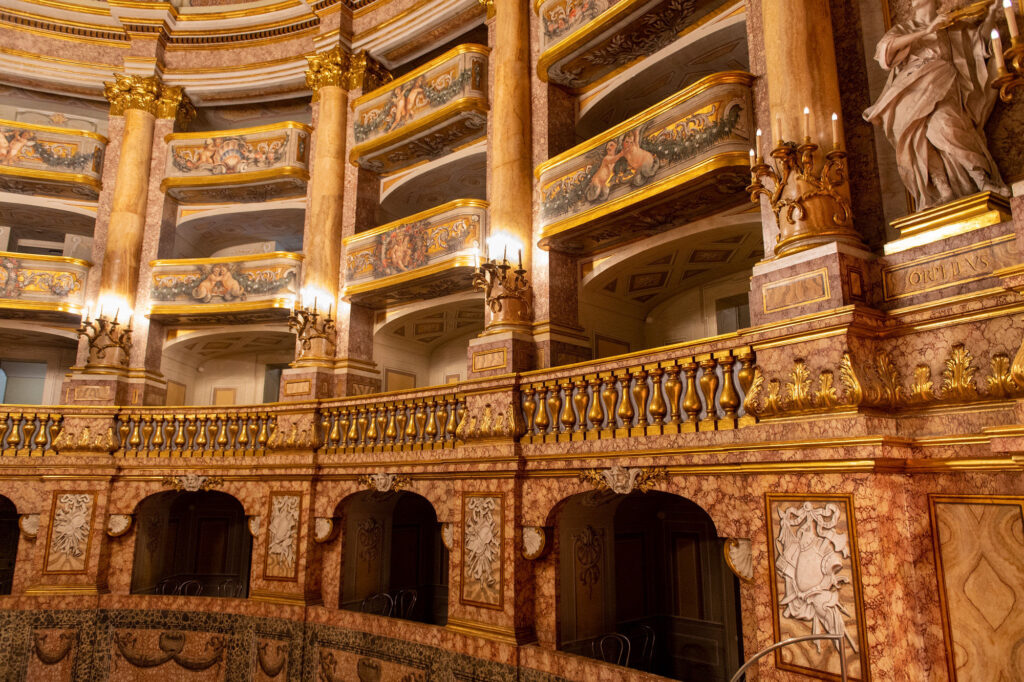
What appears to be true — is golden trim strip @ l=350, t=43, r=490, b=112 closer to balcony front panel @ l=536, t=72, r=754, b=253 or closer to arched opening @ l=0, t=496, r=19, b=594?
balcony front panel @ l=536, t=72, r=754, b=253

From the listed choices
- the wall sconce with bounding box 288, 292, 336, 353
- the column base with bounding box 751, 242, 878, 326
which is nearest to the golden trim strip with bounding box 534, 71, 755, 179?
the column base with bounding box 751, 242, 878, 326

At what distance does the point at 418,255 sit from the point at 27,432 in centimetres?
707

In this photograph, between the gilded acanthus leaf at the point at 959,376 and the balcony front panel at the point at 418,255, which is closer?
the gilded acanthus leaf at the point at 959,376

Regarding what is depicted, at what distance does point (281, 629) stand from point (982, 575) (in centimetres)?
846

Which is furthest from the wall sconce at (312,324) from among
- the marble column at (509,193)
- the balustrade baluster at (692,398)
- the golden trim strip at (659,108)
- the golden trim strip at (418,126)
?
the balustrade baluster at (692,398)

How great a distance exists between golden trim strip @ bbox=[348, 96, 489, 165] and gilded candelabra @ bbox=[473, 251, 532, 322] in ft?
10.3

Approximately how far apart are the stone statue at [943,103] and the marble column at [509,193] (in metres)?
4.69

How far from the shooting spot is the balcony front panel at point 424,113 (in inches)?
435

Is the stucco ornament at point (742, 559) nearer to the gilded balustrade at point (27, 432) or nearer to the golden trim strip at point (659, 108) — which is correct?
the golden trim strip at point (659, 108)

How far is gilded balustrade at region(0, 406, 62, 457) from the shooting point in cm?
1136

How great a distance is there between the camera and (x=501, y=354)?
28.6 ft

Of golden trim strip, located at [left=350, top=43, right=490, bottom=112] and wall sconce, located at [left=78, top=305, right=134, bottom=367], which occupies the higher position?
golden trim strip, located at [left=350, top=43, right=490, bottom=112]

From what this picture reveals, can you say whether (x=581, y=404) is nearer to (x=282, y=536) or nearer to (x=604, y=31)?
(x=604, y=31)

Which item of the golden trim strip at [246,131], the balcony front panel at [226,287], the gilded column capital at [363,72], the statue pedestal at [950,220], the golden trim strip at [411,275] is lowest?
the statue pedestal at [950,220]
